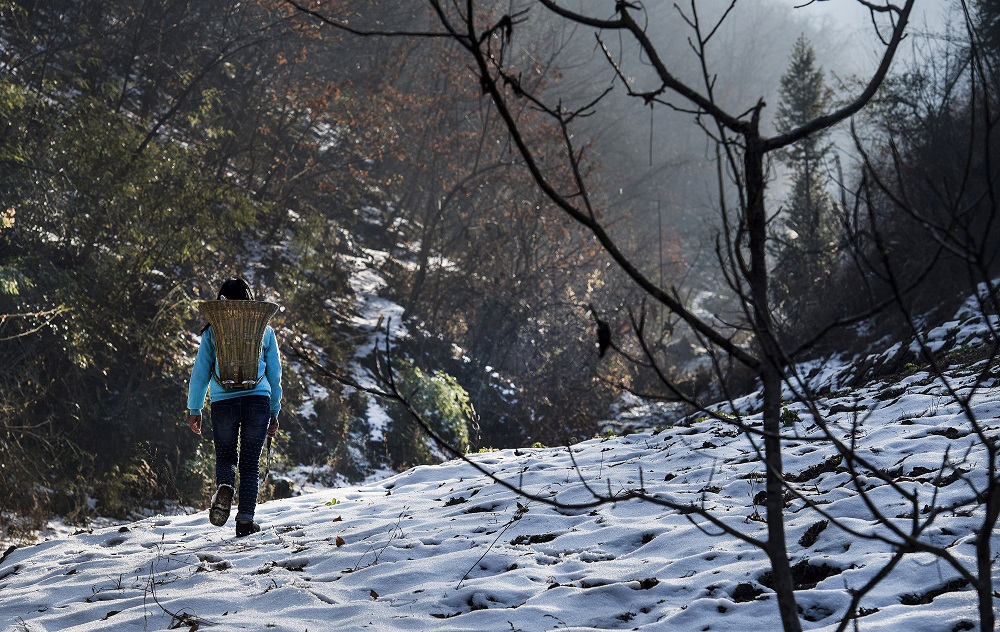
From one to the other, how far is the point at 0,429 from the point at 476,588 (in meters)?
6.05

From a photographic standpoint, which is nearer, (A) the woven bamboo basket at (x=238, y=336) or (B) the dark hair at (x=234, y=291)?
(A) the woven bamboo basket at (x=238, y=336)

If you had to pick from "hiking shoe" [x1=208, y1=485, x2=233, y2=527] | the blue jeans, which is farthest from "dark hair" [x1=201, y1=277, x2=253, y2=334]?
"hiking shoe" [x1=208, y1=485, x2=233, y2=527]

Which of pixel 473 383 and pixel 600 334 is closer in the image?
pixel 600 334

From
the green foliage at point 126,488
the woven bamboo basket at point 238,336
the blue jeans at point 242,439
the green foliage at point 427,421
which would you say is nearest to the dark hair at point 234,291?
the woven bamboo basket at point 238,336

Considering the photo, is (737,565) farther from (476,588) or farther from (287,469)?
(287,469)

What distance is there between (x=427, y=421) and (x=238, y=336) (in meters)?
7.25

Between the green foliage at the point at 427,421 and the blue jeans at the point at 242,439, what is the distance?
6.36 metres

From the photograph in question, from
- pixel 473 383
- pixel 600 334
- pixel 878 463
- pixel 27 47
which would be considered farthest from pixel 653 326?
pixel 600 334

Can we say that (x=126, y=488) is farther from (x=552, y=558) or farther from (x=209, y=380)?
(x=552, y=558)

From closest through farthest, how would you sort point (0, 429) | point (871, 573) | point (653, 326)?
point (871, 573) < point (0, 429) < point (653, 326)

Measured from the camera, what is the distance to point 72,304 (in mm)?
9117

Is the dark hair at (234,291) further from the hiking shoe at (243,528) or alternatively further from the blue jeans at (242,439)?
the hiking shoe at (243,528)

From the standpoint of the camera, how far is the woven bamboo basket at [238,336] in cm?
555

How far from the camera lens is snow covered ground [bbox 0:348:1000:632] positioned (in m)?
3.63
